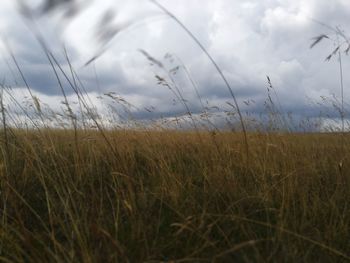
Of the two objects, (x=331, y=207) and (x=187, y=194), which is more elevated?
(x=187, y=194)

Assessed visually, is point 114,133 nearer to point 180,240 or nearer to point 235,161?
point 235,161

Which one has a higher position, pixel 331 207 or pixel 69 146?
pixel 69 146

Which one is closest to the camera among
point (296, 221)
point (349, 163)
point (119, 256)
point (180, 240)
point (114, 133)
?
point (119, 256)

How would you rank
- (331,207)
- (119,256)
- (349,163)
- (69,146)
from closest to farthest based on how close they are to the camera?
(119,256) < (331,207) < (349,163) < (69,146)

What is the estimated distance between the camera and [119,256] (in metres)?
1.66

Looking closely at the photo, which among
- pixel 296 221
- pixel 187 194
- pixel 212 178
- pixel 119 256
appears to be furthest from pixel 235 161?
pixel 119 256

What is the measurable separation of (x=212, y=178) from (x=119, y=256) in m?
1.11

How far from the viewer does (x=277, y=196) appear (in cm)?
247

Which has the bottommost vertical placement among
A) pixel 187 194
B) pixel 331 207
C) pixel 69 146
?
pixel 331 207

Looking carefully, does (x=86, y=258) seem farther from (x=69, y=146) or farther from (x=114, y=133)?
(x=114, y=133)

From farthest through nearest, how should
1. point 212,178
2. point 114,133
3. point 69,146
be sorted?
point 114,133, point 69,146, point 212,178

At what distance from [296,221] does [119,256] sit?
89cm

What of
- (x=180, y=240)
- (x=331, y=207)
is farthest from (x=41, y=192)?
(x=331, y=207)

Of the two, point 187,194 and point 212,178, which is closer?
point 187,194
